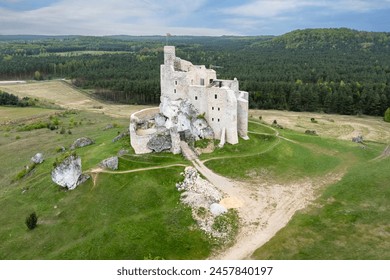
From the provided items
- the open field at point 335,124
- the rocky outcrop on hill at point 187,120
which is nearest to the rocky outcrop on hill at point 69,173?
the rocky outcrop on hill at point 187,120

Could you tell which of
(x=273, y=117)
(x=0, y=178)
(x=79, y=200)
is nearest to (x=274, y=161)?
(x=79, y=200)

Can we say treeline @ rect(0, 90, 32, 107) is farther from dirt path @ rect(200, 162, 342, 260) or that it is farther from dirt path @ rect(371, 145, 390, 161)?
dirt path @ rect(371, 145, 390, 161)

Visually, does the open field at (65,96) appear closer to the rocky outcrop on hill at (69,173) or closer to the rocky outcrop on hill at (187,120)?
the rocky outcrop on hill at (187,120)

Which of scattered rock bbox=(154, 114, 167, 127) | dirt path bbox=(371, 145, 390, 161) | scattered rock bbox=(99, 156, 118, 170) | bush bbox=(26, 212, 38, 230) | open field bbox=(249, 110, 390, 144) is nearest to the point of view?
bush bbox=(26, 212, 38, 230)

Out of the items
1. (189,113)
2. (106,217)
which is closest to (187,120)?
(189,113)

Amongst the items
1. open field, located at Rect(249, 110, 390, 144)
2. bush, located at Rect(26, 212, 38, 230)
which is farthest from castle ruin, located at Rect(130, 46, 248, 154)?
open field, located at Rect(249, 110, 390, 144)

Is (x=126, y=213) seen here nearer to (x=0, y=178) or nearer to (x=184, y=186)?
(x=184, y=186)
